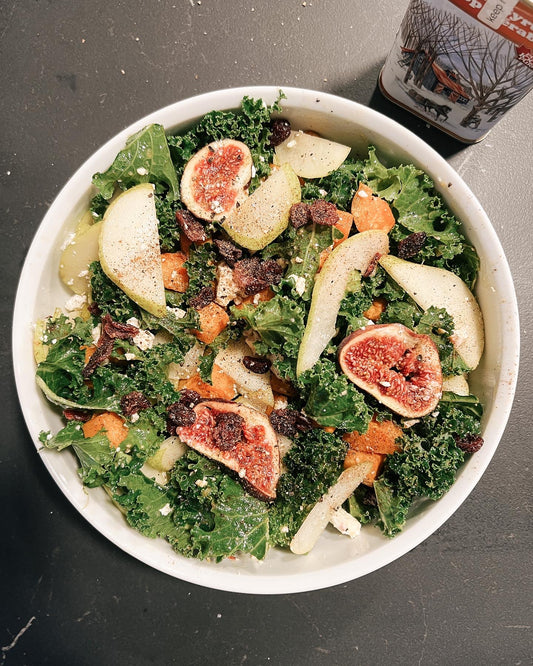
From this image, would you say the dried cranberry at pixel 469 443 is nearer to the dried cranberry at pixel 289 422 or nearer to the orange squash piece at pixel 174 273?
the dried cranberry at pixel 289 422

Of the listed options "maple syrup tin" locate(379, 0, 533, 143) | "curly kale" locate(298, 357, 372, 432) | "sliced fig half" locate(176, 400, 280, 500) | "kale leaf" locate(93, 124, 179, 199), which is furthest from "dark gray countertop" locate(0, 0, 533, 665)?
"curly kale" locate(298, 357, 372, 432)

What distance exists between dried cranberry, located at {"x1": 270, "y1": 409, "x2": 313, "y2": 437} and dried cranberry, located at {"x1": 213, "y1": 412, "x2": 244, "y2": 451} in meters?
0.12

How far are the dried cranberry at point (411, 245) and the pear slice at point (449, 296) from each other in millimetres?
35

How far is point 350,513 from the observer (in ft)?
6.81

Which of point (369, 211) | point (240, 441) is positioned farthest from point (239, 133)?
point (240, 441)

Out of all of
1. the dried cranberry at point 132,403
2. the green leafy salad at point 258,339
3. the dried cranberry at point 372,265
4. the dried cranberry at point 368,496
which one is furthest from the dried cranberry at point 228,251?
the dried cranberry at point 368,496

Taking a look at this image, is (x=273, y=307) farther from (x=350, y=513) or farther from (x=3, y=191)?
(x=3, y=191)

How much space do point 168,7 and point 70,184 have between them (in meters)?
1.06

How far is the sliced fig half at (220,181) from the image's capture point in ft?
6.24

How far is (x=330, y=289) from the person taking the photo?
1852 mm

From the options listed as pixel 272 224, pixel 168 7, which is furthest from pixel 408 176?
pixel 168 7

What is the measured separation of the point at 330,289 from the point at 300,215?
0.27 m

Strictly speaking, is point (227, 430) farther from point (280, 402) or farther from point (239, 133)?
point (239, 133)

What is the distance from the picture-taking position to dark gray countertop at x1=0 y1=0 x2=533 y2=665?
2.33 meters
